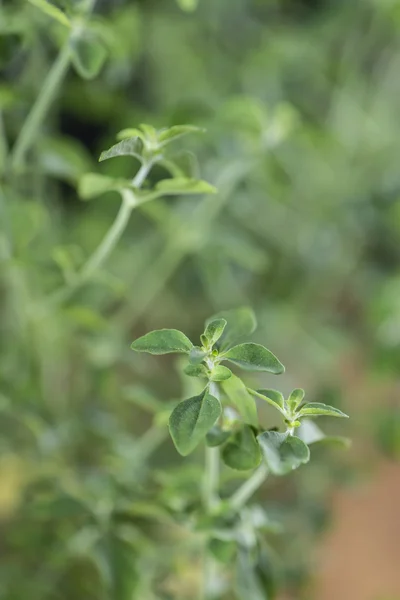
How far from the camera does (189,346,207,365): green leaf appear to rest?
0.43 metres

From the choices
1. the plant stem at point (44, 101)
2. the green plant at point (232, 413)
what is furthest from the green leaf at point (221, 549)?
the plant stem at point (44, 101)

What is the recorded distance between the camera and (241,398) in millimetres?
462

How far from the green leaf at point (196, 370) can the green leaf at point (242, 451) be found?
6 centimetres

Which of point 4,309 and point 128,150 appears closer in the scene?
point 128,150

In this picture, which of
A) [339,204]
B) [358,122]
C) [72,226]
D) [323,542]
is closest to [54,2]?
[72,226]

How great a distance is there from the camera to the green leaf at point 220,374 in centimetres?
44

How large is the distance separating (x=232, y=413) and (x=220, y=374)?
0.23ft

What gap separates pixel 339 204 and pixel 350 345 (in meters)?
0.21

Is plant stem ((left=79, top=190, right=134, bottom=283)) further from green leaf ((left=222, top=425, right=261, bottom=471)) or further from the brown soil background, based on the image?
the brown soil background

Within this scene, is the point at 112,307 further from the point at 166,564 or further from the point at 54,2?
the point at 54,2

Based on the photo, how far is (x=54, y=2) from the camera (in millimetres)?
554

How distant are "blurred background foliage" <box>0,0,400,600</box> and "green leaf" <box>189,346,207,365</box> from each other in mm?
167

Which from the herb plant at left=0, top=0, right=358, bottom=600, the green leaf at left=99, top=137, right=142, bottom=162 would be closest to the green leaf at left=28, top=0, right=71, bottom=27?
the herb plant at left=0, top=0, right=358, bottom=600

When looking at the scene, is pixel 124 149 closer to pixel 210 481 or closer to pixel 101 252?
pixel 101 252
